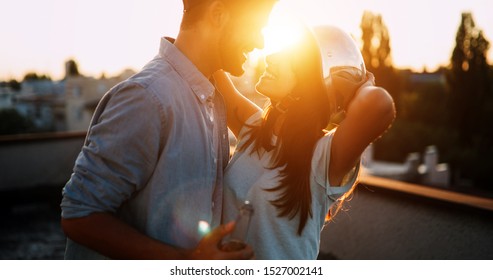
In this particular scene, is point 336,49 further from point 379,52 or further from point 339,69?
point 379,52

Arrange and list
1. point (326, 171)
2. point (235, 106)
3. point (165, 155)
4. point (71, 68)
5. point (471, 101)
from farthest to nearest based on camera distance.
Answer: point (71, 68), point (471, 101), point (235, 106), point (326, 171), point (165, 155)

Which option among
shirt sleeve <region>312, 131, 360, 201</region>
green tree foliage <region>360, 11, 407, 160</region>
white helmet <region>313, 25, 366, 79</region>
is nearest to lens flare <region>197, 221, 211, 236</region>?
shirt sleeve <region>312, 131, 360, 201</region>

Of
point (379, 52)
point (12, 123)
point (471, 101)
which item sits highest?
point (379, 52)

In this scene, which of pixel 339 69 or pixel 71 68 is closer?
pixel 339 69

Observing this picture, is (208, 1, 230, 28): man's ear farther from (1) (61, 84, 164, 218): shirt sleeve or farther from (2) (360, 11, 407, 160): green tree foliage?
(2) (360, 11, 407, 160): green tree foliage

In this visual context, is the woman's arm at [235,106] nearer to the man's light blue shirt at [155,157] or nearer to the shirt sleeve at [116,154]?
the man's light blue shirt at [155,157]

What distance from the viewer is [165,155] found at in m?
1.48

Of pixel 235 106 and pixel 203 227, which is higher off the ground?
pixel 235 106

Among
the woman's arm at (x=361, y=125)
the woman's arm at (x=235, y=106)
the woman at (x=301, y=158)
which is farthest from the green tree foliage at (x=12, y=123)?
the woman's arm at (x=361, y=125)

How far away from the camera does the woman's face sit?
1921 mm

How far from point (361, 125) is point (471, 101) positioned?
37698 millimetres

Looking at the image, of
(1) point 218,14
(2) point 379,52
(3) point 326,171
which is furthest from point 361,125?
(2) point 379,52

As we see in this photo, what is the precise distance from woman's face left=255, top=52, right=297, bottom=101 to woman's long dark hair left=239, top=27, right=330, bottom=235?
3 centimetres
